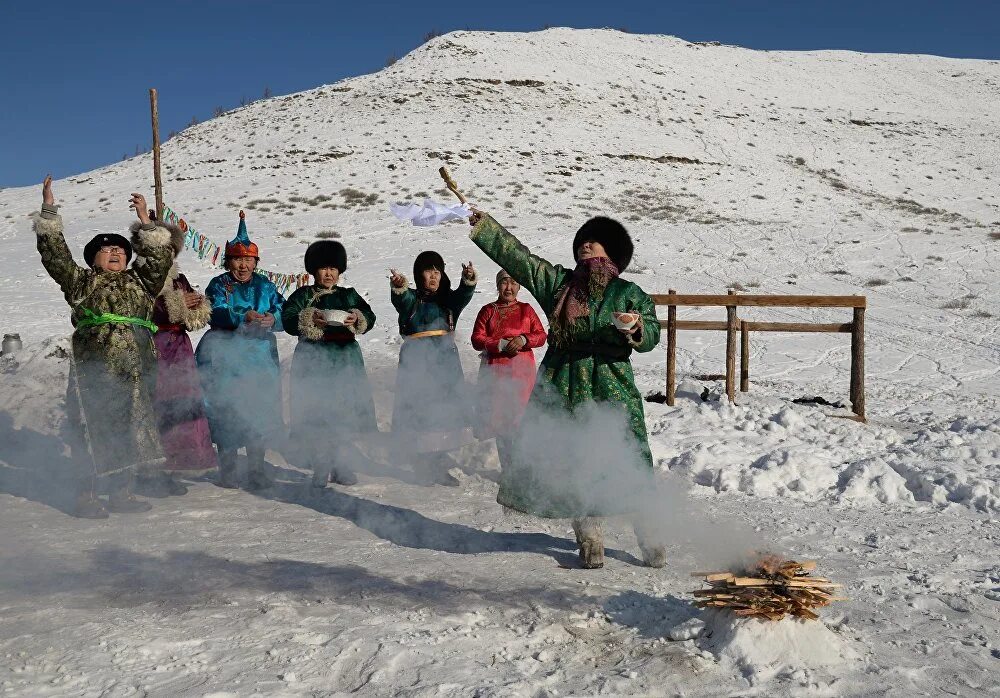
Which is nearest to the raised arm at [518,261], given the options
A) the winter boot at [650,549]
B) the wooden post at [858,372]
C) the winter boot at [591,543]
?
the winter boot at [591,543]

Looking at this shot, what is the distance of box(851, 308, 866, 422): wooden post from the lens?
26.9 ft

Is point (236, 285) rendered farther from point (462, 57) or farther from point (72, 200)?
point (462, 57)

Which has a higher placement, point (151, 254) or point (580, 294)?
point (151, 254)

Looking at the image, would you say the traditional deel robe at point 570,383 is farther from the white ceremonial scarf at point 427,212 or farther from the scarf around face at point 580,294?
the white ceremonial scarf at point 427,212

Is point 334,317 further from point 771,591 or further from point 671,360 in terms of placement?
point 671,360

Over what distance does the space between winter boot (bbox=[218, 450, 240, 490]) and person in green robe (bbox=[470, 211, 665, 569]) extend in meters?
2.52

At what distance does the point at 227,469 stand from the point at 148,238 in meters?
1.69

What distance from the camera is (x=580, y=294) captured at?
4.01 m

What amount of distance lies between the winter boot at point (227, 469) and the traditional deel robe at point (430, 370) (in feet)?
3.93

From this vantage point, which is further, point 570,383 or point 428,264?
point 428,264

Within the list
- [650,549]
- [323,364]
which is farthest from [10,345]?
[650,549]

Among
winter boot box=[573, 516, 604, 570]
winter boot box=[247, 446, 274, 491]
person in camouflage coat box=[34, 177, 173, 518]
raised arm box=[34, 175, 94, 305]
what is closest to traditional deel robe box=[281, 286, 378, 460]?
winter boot box=[247, 446, 274, 491]

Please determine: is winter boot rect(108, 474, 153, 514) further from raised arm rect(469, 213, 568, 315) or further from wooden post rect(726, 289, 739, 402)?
wooden post rect(726, 289, 739, 402)

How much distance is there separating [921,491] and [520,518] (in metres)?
2.69
